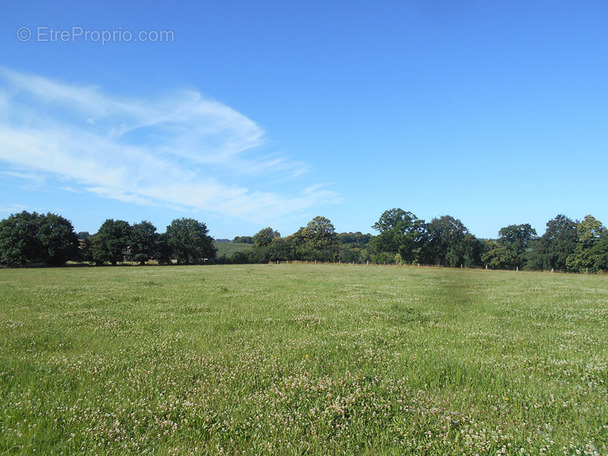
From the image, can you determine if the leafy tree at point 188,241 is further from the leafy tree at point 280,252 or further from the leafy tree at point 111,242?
the leafy tree at point 280,252

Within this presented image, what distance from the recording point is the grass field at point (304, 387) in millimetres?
4305

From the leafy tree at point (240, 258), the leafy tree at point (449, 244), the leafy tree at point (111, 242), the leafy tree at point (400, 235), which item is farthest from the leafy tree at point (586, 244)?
the leafy tree at point (111, 242)

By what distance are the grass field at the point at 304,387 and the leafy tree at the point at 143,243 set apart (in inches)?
3565

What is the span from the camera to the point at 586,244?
7756 centimetres

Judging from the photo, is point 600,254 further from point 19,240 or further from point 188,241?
point 19,240

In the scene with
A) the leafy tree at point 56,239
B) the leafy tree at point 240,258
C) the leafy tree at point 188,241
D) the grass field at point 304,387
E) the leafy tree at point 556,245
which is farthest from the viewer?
the leafy tree at point 240,258

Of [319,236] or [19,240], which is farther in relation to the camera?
[319,236]

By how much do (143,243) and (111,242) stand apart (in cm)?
909

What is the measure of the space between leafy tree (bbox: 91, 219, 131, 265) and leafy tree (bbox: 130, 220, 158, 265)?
180 cm

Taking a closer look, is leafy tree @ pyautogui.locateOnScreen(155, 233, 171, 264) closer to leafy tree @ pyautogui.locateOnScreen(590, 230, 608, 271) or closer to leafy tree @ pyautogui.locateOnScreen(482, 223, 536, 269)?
leafy tree @ pyautogui.locateOnScreen(482, 223, 536, 269)

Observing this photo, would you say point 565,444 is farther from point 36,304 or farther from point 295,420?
point 36,304

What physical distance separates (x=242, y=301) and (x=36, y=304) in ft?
32.0

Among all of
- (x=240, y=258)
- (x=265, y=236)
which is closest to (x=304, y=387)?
(x=240, y=258)

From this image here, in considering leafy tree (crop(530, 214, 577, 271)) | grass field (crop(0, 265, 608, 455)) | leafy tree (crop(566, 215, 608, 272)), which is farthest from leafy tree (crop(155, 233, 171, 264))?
leafy tree (crop(566, 215, 608, 272))
